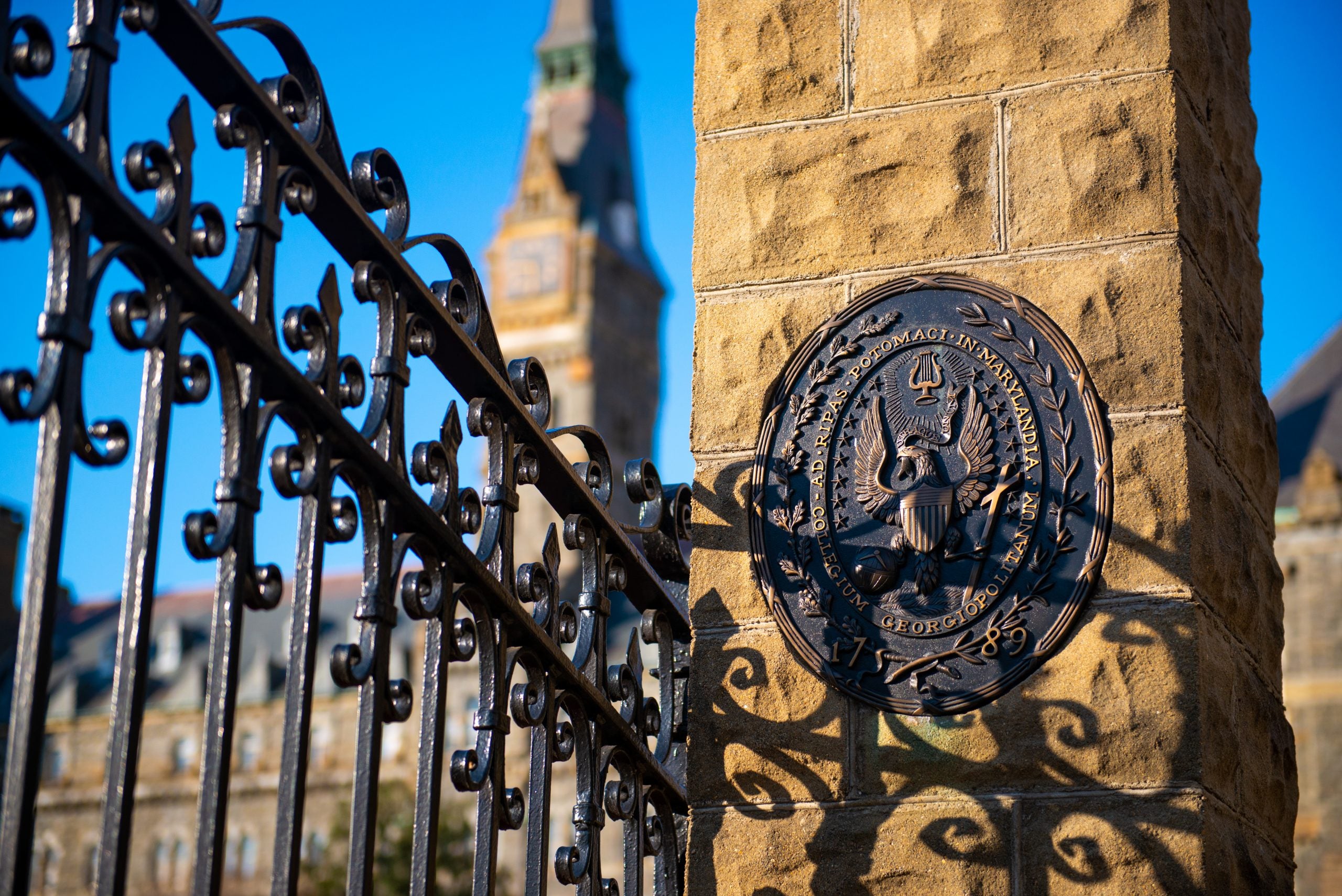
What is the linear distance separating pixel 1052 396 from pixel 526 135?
7729 centimetres

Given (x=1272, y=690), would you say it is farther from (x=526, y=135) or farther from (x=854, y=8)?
(x=526, y=135)

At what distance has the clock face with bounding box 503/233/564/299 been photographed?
73.1 meters

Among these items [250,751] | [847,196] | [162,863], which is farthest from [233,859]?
[847,196]

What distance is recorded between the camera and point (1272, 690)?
332 centimetres

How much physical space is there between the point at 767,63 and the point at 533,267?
2792 inches

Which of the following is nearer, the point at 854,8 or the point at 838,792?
the point at 838,792

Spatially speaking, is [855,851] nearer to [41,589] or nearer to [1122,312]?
[1122,312]

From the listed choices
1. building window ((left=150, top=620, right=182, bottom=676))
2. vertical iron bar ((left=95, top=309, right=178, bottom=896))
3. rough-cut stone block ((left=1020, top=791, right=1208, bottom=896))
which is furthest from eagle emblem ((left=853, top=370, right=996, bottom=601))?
building window ((left=150, top=620, right=182, bottom=676))

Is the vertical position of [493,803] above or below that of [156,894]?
above

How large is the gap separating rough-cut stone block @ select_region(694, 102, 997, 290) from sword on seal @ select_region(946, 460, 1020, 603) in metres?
0.42

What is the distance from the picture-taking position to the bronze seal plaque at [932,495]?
9.29ft

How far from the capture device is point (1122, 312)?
114 inches

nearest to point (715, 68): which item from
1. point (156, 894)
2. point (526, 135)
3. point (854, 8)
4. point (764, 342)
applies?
point (854, 8)

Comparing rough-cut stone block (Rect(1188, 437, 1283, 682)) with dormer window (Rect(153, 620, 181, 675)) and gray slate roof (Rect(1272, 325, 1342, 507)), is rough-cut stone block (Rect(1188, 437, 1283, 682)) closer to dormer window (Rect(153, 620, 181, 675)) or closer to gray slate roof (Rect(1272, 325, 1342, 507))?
gray slate roof (Rect(1272, 325, 1342, 507))
